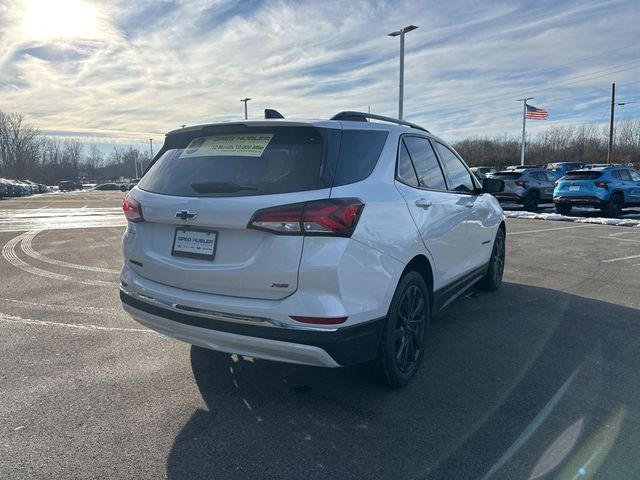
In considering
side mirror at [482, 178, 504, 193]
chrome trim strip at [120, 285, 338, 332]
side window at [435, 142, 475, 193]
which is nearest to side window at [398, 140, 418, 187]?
side window at [435, 142, 475, 193]

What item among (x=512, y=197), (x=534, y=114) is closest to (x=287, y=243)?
(x=512, y=197)

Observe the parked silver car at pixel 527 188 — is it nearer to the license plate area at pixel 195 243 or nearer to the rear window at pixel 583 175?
the rear window at pixel 583 175

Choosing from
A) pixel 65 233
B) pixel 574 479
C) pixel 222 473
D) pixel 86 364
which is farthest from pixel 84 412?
pixel 65 233

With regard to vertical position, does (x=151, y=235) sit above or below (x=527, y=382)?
above

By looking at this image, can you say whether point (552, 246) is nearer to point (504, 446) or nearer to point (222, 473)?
point (504, 446)

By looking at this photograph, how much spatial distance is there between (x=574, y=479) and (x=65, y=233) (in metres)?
11.7

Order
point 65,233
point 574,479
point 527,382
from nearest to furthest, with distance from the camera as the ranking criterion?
1. point 574,479
2. point 527,382
3. point 65,233

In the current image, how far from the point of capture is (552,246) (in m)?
9.29

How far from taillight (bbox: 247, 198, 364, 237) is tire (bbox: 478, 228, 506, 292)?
11.7 feet

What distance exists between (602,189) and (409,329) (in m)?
14.2

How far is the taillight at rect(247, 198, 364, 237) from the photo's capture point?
2.60 m

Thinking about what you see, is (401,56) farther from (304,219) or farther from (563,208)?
(304,219)

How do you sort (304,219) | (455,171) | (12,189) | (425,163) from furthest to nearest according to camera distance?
1. (12,189)
2. (455,171)
3. (425,163)
4. (304,219)

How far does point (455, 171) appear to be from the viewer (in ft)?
15.3
